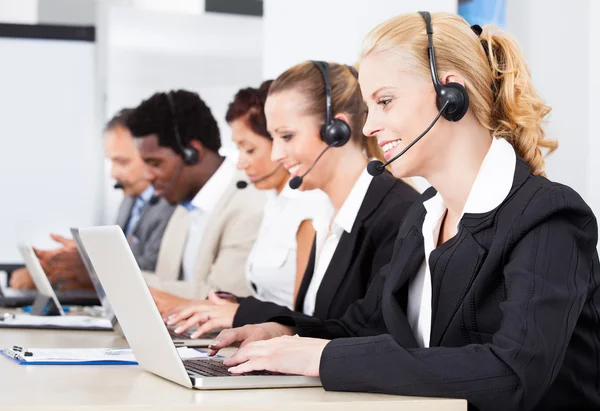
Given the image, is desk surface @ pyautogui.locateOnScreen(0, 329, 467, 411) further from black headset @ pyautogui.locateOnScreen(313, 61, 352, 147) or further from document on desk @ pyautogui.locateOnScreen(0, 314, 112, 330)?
black headset @ pyautogui.locateOnScreen(313, 61, 352, 147)

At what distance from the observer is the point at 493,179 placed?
4.95ft

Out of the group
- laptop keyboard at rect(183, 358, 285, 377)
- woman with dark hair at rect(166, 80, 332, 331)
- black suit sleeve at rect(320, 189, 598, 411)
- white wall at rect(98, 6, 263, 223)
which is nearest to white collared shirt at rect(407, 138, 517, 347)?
black suit sleeve at rect(320, 189, 598, 411)

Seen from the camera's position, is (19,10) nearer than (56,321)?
No

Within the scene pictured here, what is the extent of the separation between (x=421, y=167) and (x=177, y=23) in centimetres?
322

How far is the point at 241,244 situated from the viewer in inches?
137

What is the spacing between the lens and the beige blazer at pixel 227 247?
3385 mm

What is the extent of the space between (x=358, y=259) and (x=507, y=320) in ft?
2.85

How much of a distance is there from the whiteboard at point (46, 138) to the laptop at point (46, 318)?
1.30m

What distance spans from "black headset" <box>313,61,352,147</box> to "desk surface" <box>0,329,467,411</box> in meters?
1.04

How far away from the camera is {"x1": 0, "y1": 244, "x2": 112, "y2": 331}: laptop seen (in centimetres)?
234

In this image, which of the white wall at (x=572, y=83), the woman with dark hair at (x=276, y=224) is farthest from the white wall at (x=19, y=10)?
the white wall at (x=572, y=83)

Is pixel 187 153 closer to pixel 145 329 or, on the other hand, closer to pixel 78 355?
pixel 78 355

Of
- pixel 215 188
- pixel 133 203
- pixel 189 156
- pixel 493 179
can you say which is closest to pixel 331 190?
pixel 493 179

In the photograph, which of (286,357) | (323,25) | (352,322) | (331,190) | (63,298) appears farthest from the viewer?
(323,25)
